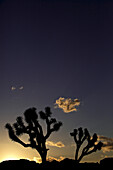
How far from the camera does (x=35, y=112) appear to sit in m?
17.0

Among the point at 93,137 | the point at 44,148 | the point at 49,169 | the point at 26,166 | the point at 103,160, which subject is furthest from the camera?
the point at 93,137

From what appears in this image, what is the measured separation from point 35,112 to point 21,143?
9.84 ft

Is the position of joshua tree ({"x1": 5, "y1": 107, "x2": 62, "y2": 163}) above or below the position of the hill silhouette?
above

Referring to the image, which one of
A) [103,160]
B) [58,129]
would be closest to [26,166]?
[58,129]

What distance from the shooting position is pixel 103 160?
16.2 metres

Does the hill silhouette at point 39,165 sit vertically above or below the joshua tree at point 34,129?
below

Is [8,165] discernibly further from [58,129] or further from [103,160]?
[103,160]

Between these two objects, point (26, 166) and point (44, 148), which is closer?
point (26, 166)

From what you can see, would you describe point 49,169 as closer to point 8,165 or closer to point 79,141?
point 8,165

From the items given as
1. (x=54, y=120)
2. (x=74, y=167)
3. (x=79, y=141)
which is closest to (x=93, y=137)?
(x=79, y=141)

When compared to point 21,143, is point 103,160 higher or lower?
lower

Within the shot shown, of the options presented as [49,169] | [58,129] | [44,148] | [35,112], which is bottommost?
[49,169]

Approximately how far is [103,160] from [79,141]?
4998 millimetres

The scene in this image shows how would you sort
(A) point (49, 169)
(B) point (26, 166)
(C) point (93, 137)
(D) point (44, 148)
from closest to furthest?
(A) point (49, 169), (B) point (26, 166), (D) point (44, 148), (C) point (93, 137)
